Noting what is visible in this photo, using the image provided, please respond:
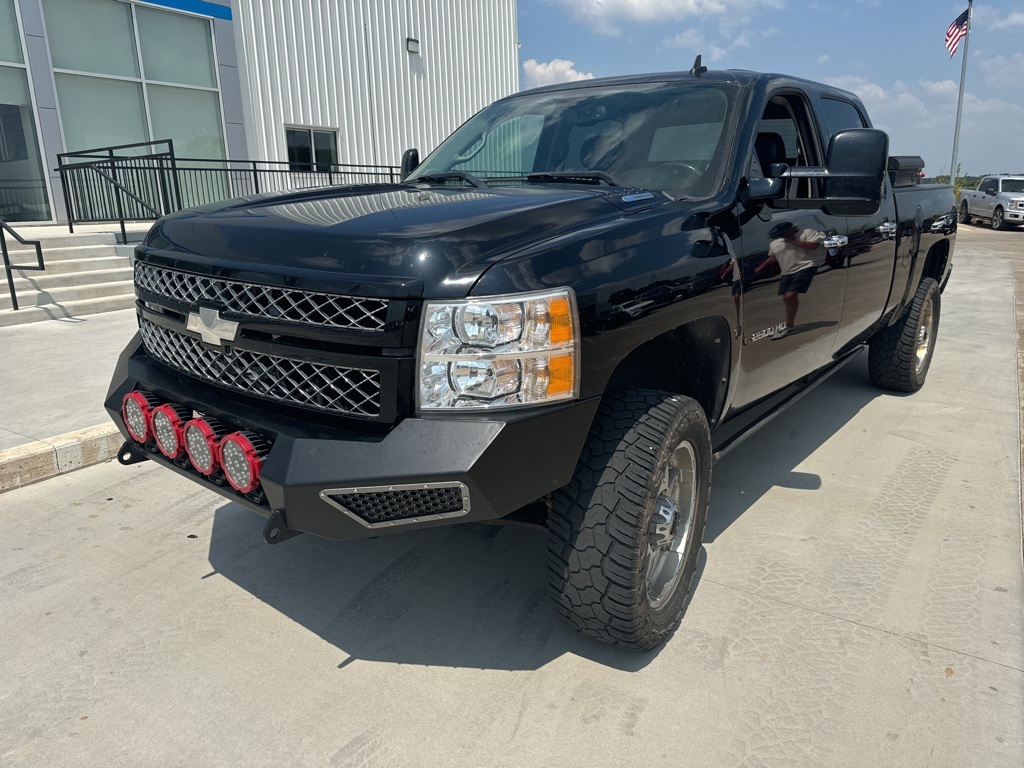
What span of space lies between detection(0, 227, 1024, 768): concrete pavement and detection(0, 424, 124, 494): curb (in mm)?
95

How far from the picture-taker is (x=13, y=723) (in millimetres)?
2256

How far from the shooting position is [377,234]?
215 cm

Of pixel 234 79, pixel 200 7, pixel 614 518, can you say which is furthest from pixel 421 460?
pixel 234 79

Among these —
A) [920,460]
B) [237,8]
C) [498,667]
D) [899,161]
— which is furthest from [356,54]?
[498,667]

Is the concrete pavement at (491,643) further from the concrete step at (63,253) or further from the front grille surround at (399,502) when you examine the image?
the concrete step at (63,253)

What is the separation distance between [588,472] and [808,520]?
175cm

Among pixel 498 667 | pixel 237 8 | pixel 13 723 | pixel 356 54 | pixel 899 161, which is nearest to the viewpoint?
pixel 13 723

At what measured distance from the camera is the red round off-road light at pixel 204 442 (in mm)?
2324

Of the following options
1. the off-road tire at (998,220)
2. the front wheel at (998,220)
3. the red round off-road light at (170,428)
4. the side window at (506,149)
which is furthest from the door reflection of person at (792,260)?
the front wheel at (998,220)

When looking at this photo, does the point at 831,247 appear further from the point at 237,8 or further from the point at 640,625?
the point at 237,8

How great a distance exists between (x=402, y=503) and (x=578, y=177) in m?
1.60

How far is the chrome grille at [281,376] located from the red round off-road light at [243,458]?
0.16 meters

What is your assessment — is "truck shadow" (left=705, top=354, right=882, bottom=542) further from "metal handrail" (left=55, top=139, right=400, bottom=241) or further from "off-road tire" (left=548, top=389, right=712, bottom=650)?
A: "metal handrail" (left=55, top=139, right=400, bottom=241)

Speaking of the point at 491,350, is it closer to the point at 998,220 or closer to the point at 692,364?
the point at 692,364
